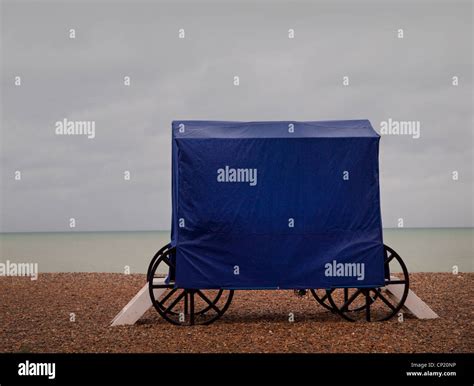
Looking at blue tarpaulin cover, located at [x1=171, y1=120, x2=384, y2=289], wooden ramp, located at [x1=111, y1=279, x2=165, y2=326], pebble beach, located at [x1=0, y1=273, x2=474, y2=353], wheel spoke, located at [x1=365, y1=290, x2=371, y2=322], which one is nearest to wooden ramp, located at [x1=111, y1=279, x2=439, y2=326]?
wooden ramp, located at [x1=111, y1=279, x2=165, y2=326]

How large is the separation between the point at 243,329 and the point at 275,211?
7.02 ft

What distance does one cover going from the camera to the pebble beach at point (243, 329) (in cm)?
1189

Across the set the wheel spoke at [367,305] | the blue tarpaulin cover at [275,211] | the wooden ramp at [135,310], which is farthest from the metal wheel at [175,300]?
the wheel spoke at [367,305]

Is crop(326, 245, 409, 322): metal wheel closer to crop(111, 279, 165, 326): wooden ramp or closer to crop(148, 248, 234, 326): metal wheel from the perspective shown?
crop(148, 248, 234, 326): metal wheel

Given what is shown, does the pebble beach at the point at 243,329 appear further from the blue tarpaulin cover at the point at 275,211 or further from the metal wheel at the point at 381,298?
the blue tarpaulin cover at the point at 275,211

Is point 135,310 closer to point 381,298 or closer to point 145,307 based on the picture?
point 145,307

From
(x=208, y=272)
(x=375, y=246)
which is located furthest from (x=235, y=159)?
(x=375, y=246)

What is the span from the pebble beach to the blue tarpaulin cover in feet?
2.93

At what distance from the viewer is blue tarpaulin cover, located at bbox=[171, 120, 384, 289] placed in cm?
1312

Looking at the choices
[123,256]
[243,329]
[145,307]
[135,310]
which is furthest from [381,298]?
[123,256]

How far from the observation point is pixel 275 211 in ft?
43.1

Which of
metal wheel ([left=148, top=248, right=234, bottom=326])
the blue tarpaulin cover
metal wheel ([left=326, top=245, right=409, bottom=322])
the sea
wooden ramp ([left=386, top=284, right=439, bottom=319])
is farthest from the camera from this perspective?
the sea

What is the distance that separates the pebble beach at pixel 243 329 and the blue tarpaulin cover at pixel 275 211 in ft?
2.93
